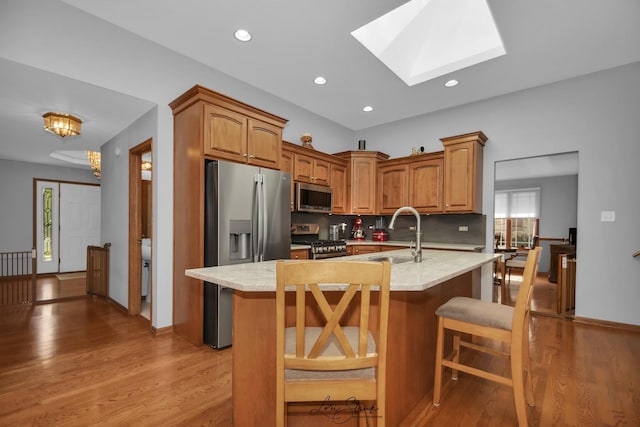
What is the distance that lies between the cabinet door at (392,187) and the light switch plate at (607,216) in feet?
7.55

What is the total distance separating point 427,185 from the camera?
4461 millimetres

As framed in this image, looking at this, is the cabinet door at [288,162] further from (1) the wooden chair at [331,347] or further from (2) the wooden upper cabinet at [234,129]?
(1) the wooden chair at [331,347]

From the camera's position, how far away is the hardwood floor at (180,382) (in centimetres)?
171

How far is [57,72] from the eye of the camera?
2441mm

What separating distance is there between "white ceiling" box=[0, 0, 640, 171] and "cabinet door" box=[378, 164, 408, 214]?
1079 mm

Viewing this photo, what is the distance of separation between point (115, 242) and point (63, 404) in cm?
260

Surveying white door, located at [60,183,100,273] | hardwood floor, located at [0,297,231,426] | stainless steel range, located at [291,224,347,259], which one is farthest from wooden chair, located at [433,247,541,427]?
white door, located at [60,183,100,273]

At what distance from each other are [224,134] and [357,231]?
314cm

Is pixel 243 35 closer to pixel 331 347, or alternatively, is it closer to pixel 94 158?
pixel 331 347

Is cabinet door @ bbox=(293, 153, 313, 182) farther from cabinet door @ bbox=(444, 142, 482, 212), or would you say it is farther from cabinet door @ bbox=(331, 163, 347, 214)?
cabinet door @ bbox=(444, 142, 482, 212)

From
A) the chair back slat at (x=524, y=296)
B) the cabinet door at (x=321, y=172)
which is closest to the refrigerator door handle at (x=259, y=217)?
the cabinet door at (x=321, y=172)

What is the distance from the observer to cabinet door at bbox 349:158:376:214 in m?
4.93

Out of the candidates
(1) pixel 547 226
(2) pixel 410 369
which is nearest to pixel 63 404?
(2) pixel 410 369

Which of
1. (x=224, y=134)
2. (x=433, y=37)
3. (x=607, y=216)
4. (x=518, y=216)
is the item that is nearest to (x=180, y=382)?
(x=224, y=134)
